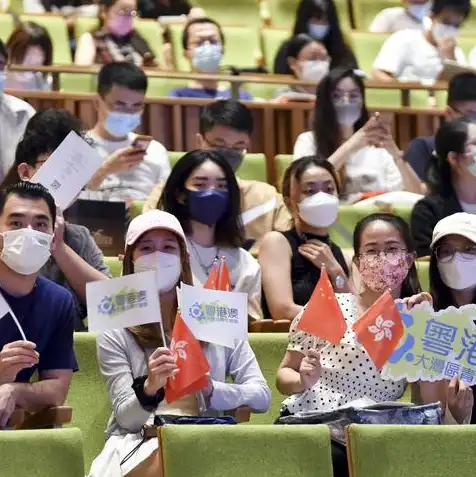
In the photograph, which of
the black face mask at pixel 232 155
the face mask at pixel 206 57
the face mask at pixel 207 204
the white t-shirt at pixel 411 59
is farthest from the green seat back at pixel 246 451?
the white t-shirt at pixel 411 59

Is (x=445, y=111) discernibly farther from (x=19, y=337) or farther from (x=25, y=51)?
(x=19, y=337)

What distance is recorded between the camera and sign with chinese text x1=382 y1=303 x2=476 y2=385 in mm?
3504

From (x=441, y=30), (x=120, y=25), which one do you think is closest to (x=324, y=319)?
(x=120, y=25)

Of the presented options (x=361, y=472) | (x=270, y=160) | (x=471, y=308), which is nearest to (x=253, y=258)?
(x=471, y=308)

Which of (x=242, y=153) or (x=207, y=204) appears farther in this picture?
(x=242, y=153)

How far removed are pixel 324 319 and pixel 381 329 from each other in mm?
138

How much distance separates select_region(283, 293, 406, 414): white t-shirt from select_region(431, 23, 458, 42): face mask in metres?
3.57

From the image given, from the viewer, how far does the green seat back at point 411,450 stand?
123 inches

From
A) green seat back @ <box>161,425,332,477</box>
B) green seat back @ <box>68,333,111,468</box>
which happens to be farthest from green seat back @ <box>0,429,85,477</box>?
green seat back @ <box>68,333,111,468</box>

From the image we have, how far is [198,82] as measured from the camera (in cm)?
622

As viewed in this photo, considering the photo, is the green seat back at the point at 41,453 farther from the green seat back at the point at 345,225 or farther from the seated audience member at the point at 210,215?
the green seat back at the point at 345,225

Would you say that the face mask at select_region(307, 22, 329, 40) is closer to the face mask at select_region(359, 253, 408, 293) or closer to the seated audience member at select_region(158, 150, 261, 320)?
the seated audience member at select_region(158, 150, 261, 320)

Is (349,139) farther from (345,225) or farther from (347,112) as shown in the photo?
(345,225)

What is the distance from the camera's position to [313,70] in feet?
21.4
